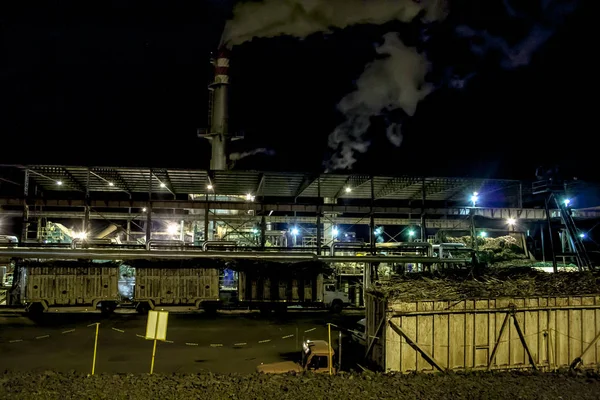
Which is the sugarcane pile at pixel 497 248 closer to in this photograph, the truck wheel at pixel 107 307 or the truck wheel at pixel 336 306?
the truck wheel at pixel 336 306

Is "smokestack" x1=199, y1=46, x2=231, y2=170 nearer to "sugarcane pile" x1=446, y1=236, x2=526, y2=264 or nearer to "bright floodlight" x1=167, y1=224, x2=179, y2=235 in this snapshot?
"bright floodlight" x1=167, y1=224, x2=179, y2=235

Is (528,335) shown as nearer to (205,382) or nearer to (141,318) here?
(205,382)

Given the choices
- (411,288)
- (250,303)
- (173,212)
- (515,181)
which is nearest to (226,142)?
(173,212)

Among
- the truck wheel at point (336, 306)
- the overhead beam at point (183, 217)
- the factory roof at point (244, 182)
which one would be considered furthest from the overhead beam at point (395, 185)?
the truck wheel at point (336, 306)

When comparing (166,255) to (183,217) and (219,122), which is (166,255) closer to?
(183,217)

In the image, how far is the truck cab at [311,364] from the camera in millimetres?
9857

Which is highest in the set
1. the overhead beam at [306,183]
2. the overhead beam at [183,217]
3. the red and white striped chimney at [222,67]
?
the red and white striped chimney at [222,67]

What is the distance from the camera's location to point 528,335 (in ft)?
33.6

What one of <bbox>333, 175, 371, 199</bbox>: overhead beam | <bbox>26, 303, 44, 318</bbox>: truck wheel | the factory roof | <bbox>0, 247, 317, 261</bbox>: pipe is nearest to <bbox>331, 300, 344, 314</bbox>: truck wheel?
<bbox>0, 247, 317, 261</bbox>: pipe

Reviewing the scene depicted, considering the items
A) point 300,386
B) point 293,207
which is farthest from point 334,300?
point 300,386

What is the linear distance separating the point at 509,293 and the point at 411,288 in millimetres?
2615

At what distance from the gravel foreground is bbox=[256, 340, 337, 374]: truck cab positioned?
40 cm

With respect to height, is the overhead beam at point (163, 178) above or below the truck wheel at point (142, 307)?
above

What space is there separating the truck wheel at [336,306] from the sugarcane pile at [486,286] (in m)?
9.63
